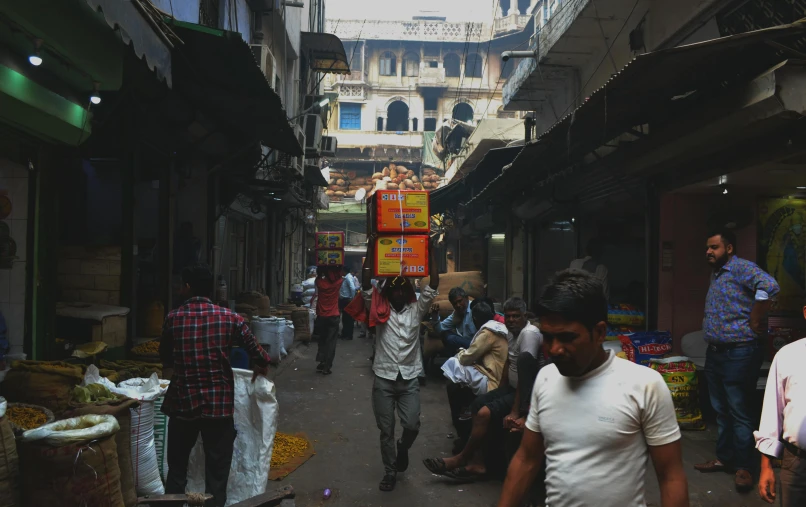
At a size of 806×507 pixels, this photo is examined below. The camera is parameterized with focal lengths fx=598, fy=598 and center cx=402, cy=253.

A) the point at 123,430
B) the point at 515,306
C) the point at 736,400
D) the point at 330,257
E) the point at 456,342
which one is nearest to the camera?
the point at 123,430

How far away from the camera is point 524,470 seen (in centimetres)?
232

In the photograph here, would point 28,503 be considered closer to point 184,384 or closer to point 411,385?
point 184,384

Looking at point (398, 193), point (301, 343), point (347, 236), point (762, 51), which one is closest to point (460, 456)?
point (398, 193)

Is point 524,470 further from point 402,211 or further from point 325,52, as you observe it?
point 325,52

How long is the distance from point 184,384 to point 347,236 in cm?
3113

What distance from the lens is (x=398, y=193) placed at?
17.1 feet

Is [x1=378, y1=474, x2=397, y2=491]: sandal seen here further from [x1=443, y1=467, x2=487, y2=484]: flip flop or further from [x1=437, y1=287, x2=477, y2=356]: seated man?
[x1=437, y1=287, x2=477, y2=356]: seated man

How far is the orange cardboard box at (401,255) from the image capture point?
519cm

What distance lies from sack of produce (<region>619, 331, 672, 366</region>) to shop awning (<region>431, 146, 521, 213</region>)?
767cm

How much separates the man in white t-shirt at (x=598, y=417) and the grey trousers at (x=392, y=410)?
10.1 ft

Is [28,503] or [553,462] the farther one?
[28,503]

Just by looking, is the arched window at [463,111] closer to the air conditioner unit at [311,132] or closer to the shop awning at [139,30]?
the air conditioner unit at [311,132]

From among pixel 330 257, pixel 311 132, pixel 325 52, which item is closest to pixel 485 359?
pixel 330 257

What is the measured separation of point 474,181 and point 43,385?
47.4 ft
